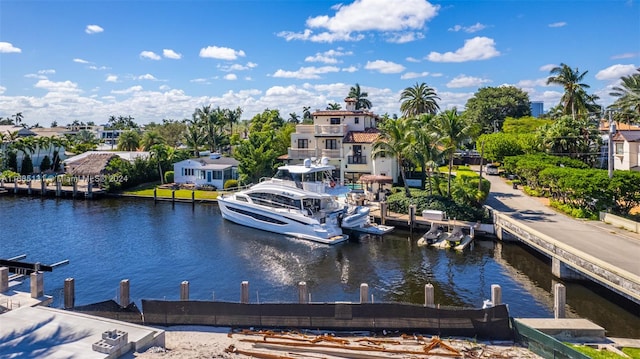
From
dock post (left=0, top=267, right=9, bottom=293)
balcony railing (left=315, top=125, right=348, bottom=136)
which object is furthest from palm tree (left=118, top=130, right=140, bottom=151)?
dock post (left=0, top=267, right=9, bottom=293)

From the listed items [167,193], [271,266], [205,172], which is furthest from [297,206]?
[205,172]

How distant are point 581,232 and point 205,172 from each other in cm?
4272

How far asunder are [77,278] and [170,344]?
1326 cm

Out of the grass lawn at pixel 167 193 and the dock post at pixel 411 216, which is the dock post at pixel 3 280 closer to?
the dock post at pixel 411 216

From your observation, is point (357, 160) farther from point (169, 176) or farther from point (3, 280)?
point (3, 280)

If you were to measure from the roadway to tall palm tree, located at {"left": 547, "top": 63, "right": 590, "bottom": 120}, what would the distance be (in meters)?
23.8

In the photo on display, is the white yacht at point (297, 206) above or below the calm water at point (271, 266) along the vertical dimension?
above

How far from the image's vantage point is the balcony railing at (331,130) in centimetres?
5097

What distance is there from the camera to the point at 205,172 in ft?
184

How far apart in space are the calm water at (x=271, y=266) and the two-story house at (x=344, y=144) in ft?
52.3

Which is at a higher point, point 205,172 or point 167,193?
point 205,172

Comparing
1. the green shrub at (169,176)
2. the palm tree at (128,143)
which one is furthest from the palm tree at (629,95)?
the palm tree at (128,143)

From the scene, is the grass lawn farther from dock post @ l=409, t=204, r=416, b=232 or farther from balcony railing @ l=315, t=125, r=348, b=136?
dock post @ l=409, t=204, r=416, b=232

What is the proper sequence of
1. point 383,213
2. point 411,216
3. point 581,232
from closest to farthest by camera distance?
point 581,232 < point 411,216 < point 383,213
